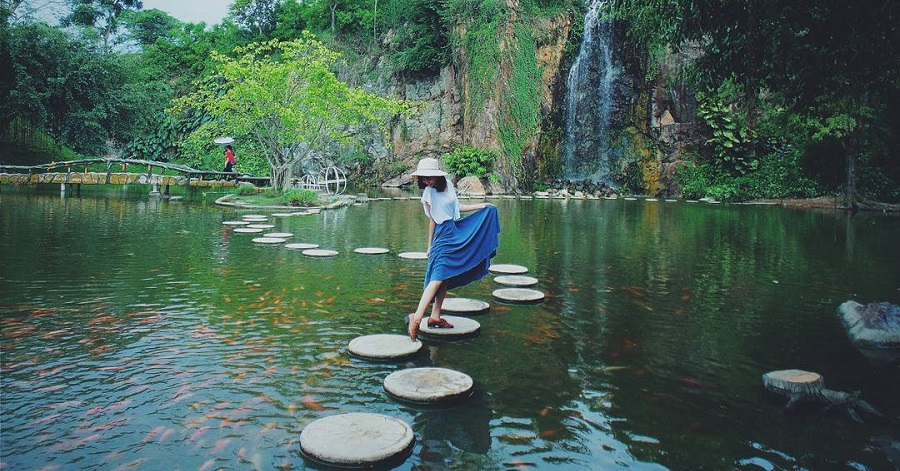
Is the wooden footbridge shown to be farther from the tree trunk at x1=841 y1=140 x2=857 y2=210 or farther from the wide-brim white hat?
the tree trunk at x1=841 y1=140 x2=857 y2=210

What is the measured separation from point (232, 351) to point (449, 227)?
2.02 m

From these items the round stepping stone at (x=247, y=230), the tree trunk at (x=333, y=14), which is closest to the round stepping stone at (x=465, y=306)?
the round stepping stone at (x=247, y=230)

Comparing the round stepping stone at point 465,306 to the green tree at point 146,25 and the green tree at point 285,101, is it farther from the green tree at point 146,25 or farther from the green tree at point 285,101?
the green tree at point 146,25

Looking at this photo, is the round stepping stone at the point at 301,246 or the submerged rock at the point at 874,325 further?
the round stepping stone at the point at 301,246

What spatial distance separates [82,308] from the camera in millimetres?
5836

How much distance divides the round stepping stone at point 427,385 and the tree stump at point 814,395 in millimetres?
2011

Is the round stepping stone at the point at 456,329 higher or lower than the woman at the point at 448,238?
lower

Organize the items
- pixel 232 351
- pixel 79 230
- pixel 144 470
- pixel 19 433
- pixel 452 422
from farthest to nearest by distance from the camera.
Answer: pixel 79 230
pixel 232 351
pixel 452 422
pixel 19 433
pixel 144 470

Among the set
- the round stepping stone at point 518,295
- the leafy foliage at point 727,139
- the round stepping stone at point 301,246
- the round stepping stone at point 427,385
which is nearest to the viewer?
the round stepping stone at point 427,385

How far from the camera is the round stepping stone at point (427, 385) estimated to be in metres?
3.75

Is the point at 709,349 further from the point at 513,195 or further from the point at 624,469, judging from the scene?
the point at 513,195

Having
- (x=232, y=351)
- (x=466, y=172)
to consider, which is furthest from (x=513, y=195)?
(x=232, y=351)

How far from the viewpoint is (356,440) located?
314cm

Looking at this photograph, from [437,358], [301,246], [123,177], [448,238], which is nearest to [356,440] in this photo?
[437,358]
